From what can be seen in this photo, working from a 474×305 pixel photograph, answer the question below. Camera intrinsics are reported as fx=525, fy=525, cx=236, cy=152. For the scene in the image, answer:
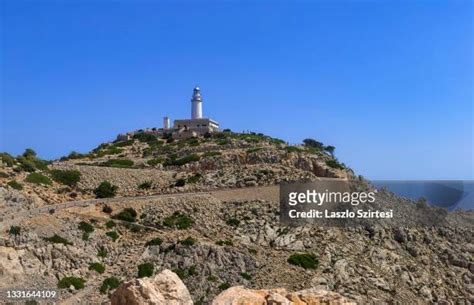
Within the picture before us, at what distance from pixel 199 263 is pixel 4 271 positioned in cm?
891

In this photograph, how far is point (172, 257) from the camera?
2503cm

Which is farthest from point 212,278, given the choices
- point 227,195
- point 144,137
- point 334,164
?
point 144,137

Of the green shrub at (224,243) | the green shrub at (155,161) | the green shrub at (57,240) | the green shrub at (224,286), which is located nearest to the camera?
the green shrub at (57,240)

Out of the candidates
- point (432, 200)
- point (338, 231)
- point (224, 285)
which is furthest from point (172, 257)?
point (432, 200)

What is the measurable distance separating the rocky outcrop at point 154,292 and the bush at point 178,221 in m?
20.7

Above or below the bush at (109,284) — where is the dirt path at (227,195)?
above

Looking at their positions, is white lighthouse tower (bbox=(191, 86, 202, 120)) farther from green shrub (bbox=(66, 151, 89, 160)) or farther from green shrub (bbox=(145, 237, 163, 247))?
green shrub (bbox=(145, 237, 163, 247))

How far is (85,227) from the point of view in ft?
83.9

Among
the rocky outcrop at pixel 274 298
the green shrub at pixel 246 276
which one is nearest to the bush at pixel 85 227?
the green shrub at pixel 246 276

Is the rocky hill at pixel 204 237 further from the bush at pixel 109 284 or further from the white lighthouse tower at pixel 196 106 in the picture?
the white lighthouse tower at pixel 196 106

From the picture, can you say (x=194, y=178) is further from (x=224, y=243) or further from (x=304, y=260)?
(x=304, y=260)

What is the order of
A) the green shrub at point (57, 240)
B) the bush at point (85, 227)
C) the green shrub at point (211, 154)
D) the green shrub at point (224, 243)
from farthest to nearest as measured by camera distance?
the green shrub at point (211, 154)
the green shrub at point (224, 243)
the bush at point (85, 227)
the green shrub at point (57, 240)

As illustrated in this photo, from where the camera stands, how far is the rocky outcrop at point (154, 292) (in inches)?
331

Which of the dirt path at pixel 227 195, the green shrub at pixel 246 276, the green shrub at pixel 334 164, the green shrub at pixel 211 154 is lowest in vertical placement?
the green shrub at pixel 246 276
